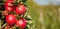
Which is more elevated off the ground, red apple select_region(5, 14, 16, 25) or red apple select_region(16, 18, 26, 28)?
red apple select_region(5, 14, 16, 25)

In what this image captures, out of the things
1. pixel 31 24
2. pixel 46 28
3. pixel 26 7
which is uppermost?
pixel 26 7

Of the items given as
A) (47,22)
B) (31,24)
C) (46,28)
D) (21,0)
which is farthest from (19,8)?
(47,22)

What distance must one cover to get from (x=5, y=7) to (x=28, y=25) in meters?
0.19

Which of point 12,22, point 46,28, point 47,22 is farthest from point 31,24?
point 47,22

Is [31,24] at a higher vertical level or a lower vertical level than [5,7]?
lower

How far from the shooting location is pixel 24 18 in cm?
117

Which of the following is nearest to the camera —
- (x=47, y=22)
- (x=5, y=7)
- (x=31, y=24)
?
(x=5, y=7)

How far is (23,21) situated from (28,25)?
0.06m

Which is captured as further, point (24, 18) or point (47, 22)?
point (47, 22)

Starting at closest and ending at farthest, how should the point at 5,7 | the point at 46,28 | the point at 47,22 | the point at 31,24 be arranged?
the point at 5,7
the point at 31,24
the point at 46,28
the point at 47,22

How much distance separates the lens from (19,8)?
113 centimetres

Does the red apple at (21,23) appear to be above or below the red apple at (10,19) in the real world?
below

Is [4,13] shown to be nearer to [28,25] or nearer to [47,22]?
[28,25]

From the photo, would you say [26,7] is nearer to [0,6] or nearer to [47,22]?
[0,6]
